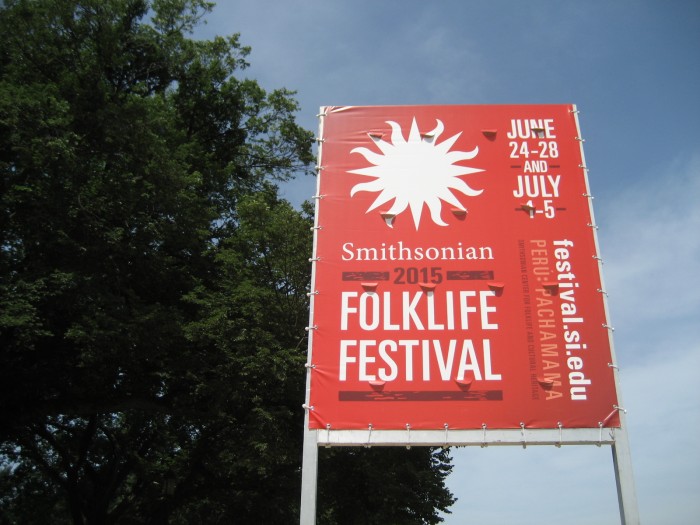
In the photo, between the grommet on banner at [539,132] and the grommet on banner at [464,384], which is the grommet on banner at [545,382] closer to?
the grommet on banner at [464,384]

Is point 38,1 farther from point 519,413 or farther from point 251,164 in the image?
point 519,413

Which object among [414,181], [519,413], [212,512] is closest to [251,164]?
[212,512]

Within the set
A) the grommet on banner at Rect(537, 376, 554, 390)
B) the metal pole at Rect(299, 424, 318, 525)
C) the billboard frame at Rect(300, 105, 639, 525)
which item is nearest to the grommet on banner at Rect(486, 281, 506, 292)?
the grommet on banner at Rect(537, 376, 554, 390)

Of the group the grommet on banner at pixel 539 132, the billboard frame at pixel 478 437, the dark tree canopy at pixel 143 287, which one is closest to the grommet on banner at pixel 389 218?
the grommet on banner at pixel 539 132

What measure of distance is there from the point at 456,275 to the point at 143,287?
1398cm

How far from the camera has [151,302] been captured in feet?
69.4

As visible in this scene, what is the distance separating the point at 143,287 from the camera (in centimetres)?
2077

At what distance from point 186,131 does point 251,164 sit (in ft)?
9.58

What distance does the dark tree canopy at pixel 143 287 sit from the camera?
57.1 feet

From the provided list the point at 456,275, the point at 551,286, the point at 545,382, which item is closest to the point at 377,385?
the point at 456,275

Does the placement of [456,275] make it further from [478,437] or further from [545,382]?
[478,437]

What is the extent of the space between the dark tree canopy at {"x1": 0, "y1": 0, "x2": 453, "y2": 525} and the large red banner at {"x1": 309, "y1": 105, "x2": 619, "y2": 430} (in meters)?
8.41

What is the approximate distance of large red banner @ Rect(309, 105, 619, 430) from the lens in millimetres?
8703

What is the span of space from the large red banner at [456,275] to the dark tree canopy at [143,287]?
8.41 m
